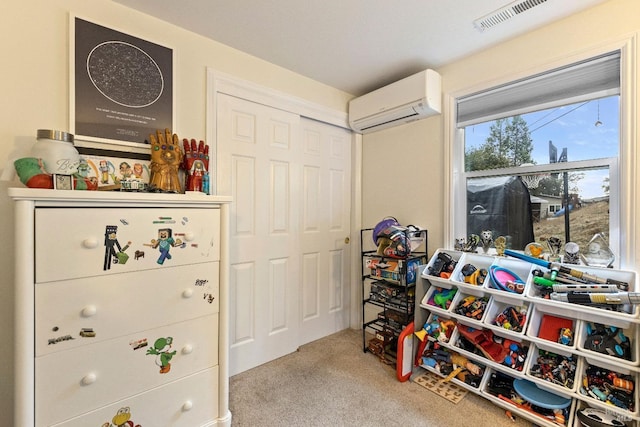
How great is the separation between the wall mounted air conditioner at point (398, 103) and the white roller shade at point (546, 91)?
27 cm

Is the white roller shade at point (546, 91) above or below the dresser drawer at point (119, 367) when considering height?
above

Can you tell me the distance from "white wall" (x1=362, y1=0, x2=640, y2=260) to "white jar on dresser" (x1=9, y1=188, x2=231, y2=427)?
164 cm

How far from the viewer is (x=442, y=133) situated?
224cm

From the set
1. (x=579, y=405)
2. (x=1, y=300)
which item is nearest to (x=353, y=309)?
(x=579, y=405)

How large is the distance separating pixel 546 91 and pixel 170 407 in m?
2.89

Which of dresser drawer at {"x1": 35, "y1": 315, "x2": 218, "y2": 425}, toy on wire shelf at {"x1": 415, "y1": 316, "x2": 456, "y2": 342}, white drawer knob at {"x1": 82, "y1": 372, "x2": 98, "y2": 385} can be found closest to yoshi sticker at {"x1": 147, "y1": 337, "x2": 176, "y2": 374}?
dresser drawer at {"x1": 35, "y1": 315, "x2": 218, "y2": 425}

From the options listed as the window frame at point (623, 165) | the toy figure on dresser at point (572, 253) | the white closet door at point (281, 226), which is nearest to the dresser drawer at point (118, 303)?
the white closet door at point (281, 226)

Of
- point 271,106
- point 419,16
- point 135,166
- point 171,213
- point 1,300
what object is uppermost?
point 419,16

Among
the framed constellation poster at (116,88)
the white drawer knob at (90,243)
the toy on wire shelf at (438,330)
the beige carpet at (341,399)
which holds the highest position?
the framed constellation poster at (116,88)

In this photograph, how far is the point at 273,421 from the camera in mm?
1576

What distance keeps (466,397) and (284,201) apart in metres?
→ 1.86

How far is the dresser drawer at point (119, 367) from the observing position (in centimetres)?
107

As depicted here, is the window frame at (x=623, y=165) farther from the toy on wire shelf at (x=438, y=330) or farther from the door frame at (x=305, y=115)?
the door frame at (x=305, y=115)

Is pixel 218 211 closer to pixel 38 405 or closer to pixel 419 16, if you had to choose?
pixel 38 405
